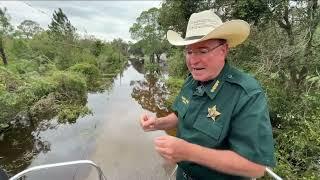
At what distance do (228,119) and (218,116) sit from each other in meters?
0.08

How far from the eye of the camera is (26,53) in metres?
24.1

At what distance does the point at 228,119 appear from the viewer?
5.82 ft

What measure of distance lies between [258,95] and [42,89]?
1537 cm

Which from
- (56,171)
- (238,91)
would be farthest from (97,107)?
(238,91)

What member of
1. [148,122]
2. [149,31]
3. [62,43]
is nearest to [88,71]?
[62,43]

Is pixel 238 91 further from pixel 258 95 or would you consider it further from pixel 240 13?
pixel 240 13

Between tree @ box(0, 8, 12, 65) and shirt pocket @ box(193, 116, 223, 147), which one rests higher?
tree @ box(0, 8, 12, 65)

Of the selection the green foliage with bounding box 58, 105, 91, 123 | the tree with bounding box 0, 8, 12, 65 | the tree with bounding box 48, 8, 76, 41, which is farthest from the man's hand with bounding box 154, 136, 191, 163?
the tree with bounding box 48, 8, 76, 41

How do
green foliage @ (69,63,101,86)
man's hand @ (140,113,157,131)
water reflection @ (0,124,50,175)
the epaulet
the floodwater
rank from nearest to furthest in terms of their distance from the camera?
1. the epaulet
2. man's hand @ (140,113,157,131)
3. the floodwater
4. water reflection @ (0,124,50,175)
5. green foliage @ (69,63,101,86)

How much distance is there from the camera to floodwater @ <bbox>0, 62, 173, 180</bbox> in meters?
8.47

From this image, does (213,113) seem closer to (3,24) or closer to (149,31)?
(3,24)

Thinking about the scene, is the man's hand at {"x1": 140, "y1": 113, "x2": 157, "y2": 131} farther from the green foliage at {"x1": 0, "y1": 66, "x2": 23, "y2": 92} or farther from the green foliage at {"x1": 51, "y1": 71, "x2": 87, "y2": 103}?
Answer: the green foliage at {"x1": 51, "y1": 71, "x2": 87, "y2": 103}

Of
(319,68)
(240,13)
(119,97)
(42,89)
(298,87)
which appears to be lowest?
(119,97)

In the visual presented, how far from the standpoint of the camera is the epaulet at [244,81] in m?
1.77
